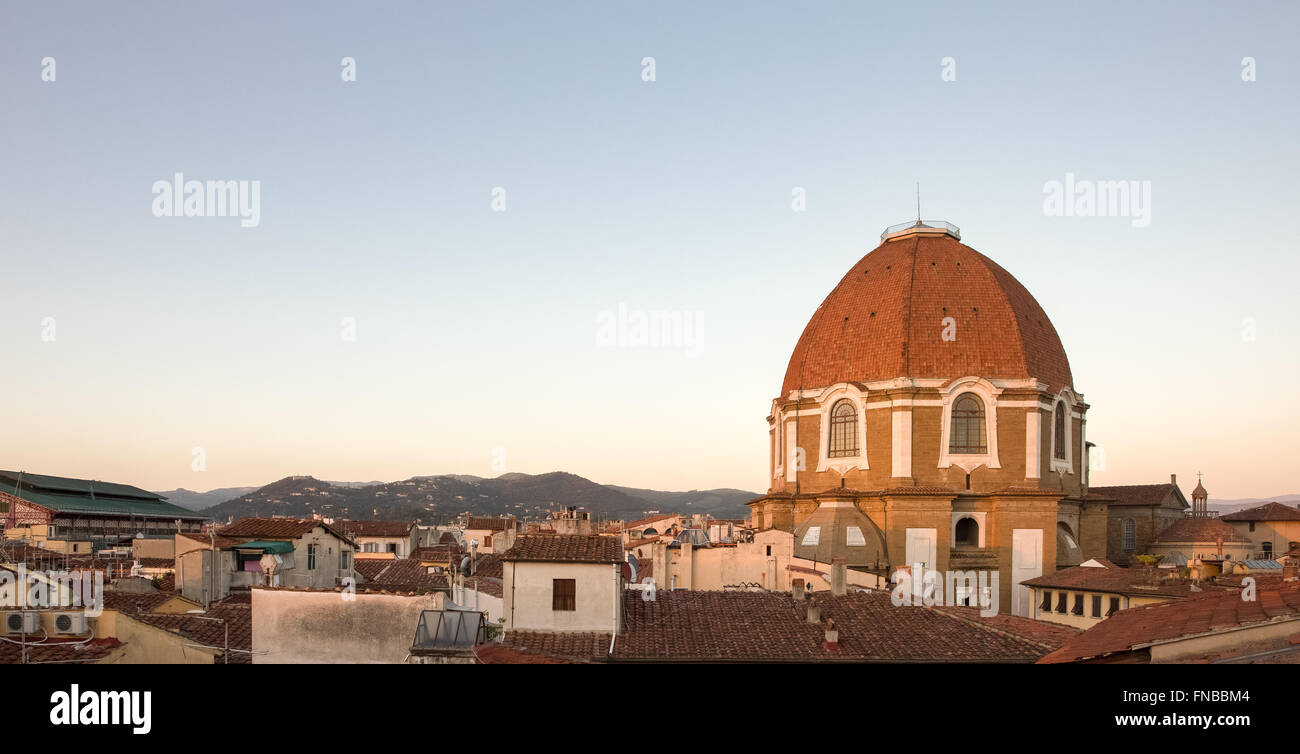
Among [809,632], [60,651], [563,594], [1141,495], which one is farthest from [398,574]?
[1141,495]

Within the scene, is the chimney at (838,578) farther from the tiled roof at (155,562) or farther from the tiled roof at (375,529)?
the tiled roof at (375,529)

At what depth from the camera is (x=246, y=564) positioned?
29.3m

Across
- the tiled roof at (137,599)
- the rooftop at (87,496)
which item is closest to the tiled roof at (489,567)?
the tiled roof at (137,599)

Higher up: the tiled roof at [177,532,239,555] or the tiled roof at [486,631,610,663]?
the tiled roof at [177,532,239,555]

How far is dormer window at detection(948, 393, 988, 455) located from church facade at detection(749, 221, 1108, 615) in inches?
2.9

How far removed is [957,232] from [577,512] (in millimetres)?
38373

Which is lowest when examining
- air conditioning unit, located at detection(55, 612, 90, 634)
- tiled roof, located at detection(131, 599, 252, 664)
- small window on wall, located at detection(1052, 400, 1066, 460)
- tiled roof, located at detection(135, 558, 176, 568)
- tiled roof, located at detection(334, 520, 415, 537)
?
tiled roof, located at detection(334, 520, 415, 537)

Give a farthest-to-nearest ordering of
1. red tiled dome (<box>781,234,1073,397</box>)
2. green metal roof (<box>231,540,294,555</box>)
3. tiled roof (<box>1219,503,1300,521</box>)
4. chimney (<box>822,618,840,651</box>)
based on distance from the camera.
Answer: tiled roof (<box>1219,503,1300,521</box>)
red tiled dome (<box>781,234,1073,397</box>)
green metal roof (<box>231,540,294,555</box>)
chimney (<box>822,618,840,651</box>)

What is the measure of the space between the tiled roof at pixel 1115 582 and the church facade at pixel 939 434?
3965mm

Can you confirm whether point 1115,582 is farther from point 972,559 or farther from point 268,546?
point 268,546

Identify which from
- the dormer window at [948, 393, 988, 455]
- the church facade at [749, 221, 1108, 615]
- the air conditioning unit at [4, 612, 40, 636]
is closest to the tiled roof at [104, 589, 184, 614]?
the air conditioning unit at [4, 612, 40, 636]

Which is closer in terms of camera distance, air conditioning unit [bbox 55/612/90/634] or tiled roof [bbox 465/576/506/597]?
air conditioning unit [bbox 55/612/90/634]

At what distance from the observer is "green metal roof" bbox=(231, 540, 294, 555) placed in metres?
29.5

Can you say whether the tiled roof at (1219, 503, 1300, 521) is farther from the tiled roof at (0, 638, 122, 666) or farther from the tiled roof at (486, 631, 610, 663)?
the tiled roof at (0, 638, 122, 666)
